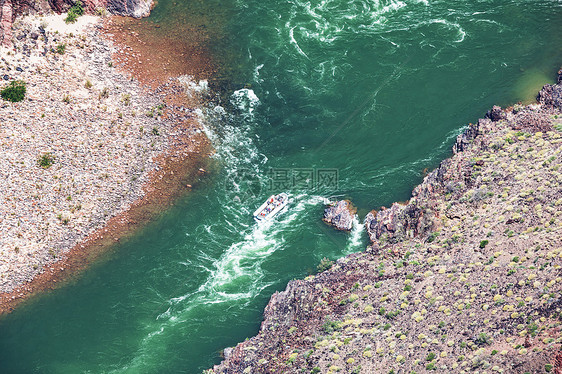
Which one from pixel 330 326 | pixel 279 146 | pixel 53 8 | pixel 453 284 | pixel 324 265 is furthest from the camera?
pixel 53 8

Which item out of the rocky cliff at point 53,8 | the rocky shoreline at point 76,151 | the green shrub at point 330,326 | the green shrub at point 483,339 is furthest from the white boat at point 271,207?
the rocky cliff at point 53,8

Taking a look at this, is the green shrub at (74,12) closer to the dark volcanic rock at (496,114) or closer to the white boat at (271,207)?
the white boat at (271,207)

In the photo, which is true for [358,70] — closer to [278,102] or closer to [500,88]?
[278,102]

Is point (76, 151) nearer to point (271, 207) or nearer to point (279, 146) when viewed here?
point (271, 207)

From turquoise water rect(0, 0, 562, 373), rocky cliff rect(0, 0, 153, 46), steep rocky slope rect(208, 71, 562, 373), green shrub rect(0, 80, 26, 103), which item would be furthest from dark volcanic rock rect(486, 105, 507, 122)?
green shrub rect(0, 80, 26, 103)

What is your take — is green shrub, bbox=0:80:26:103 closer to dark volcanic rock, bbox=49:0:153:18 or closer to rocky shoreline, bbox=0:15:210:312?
rocky shoreline, bbox=0:15:210:312

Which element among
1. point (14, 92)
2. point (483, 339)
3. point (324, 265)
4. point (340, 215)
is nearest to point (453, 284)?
point (483, 339)
